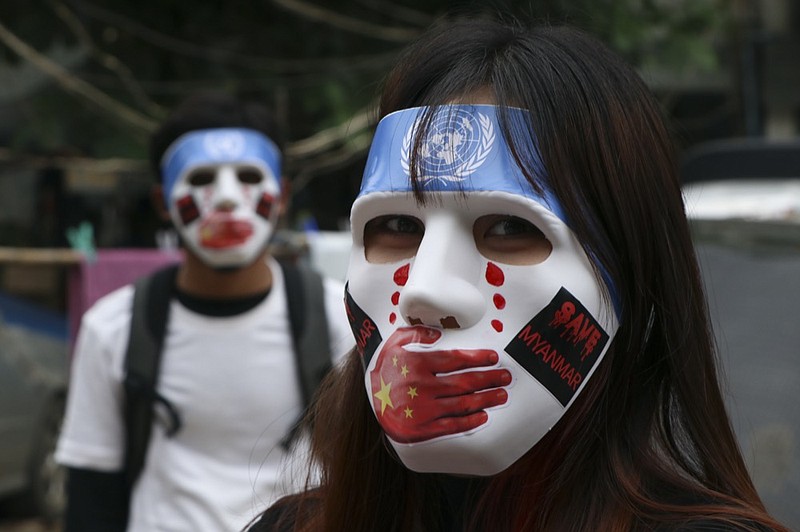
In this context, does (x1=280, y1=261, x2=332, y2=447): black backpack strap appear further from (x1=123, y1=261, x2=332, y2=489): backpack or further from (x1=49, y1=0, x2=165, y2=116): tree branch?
(x1=49, y1=0, x2=165, y2=116): tree branch

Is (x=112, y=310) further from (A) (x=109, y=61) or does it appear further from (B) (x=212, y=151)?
(A) (x=109, y=61)

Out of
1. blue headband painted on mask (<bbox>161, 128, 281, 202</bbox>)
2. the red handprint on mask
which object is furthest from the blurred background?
the red handprint on mask

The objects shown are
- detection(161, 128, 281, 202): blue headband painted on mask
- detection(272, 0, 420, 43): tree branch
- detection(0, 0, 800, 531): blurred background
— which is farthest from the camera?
detection(272, 0, 420, 43): tree branch

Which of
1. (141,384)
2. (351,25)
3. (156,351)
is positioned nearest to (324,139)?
(351,25)

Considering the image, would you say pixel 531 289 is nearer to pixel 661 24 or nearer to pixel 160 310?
pixel 160 310

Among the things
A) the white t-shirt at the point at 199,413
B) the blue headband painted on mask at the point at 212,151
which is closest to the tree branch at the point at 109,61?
the blue headband painted on mask at the point at 212,151

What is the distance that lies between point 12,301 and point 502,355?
6.55m

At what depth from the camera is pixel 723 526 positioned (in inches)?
63.6

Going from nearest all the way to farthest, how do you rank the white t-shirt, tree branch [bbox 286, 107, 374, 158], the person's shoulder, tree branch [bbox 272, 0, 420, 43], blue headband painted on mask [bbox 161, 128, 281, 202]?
the white t-shirt → the person's shoulder → blue headband painted on mask [bbox 161, 128, 281, 202] → tree branch [bbox 286, 107, 374, 158] → tree branch [bbox 272, 0, 420, 43]

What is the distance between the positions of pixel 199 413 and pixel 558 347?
2.00 meters

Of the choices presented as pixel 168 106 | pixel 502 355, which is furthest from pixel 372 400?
pixel 168 106

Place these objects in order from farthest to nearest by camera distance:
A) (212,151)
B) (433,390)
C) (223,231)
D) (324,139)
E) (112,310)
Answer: (324,139), (212,151), (223,231), (112,310), (433,390)

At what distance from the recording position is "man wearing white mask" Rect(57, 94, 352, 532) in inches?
139

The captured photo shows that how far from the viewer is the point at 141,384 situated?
3.52 m
